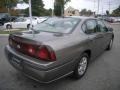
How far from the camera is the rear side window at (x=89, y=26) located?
13.1ft

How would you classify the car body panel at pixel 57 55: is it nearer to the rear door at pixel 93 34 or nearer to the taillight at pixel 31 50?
the taillight at pixel 31 50

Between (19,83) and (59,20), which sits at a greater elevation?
(59,20)

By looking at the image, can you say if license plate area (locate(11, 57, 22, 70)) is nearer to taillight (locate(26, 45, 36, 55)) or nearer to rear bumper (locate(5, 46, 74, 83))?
rear bumper (locate(5, 46, 74, 83))

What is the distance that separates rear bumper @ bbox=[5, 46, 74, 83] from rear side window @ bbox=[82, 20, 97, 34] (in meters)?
1.14

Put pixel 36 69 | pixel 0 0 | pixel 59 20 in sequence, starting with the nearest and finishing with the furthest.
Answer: pixel 36 69
pixel 59 20
pixel 0 0

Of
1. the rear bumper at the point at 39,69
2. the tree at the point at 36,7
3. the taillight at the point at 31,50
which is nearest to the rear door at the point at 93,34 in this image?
the rear bumper at the point at 39,69

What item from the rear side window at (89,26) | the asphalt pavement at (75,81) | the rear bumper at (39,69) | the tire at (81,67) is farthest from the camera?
the rear side window at (89,26)

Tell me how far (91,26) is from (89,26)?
0.53ft

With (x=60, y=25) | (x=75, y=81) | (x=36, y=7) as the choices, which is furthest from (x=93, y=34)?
(x=36, y=7)

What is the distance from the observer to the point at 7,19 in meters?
21.1

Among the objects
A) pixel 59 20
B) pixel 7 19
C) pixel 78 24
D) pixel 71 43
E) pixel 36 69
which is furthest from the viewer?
pixel 7 19

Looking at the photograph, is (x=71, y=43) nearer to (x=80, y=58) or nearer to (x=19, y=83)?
(x=80, y=58)

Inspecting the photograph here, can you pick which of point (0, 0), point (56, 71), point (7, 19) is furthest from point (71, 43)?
point (0, 0)

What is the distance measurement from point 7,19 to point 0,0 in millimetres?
4902
